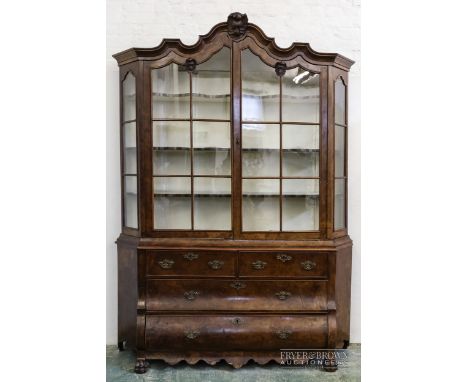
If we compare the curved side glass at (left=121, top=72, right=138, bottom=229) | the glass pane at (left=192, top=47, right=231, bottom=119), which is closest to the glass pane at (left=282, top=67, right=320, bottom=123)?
the glass pane at (left=192, top=47, right=231, bottom=119)

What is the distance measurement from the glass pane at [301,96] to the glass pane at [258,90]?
68mm

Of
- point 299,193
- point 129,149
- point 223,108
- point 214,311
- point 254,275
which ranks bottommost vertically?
point 214,311

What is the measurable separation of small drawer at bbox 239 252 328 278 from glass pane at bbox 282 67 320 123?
36.2 inches

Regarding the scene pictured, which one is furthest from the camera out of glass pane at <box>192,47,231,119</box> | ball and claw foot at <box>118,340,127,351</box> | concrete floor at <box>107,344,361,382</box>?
ball and claw foot at <box>118,340,127,351</box>

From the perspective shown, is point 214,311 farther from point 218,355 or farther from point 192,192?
point 192,192

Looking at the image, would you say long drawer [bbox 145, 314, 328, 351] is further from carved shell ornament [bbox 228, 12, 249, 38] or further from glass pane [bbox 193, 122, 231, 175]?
carved shell ornament [bbox 228, 12, 249, 38]

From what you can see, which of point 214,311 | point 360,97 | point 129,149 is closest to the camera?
point 214,311

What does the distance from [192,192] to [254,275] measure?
2.29 ft

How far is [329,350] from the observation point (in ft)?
8.59

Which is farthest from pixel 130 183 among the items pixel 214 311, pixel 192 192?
pixel 214 311

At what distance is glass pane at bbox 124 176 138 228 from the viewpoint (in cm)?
280

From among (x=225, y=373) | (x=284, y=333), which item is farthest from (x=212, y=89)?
(x=225, y=373)

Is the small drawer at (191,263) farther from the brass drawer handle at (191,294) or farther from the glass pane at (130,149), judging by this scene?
the glass pane at (130,149)

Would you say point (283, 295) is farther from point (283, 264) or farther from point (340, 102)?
point (340, 102)
